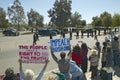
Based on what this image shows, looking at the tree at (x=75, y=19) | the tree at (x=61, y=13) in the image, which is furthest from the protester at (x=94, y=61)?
the tree at (x=75, y=19)

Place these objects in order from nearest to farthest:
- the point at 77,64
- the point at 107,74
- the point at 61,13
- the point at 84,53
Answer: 1. the point at 107,74
2. the point at 77,64
3. the point at 84,53
4. the point at 61,13

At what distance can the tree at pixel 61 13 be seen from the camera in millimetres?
126375

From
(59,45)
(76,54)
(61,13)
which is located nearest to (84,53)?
(76,54)

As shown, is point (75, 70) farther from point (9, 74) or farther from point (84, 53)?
point (84, 53)

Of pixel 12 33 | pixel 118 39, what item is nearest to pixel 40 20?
pixel 12 33

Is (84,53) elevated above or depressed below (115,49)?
above

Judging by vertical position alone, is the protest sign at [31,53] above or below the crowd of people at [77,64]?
above

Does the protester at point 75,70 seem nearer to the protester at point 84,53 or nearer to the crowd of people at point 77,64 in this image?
the crowd of people at point 77,64

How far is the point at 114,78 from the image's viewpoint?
1285cm

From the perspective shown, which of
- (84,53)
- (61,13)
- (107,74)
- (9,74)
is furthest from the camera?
(61,13)

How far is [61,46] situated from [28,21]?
120 metres

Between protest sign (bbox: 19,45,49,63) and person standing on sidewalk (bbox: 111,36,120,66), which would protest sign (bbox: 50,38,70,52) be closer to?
protest sign (bbox: 19,45,49,63)

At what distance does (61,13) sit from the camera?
418 feet

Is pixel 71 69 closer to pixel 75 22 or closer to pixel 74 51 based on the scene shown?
pixel 74 51
